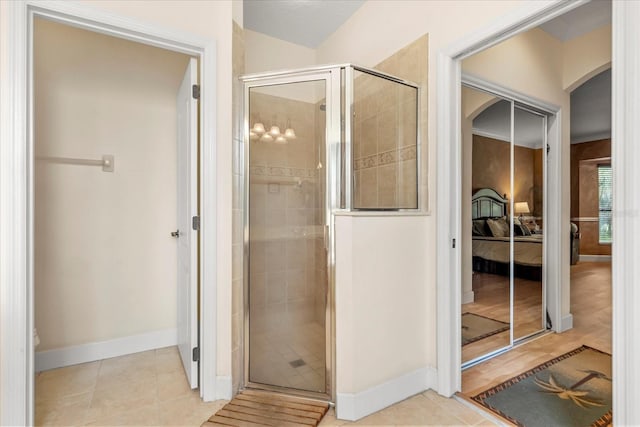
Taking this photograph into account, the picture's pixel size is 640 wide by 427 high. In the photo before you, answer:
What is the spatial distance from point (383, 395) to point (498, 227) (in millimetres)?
1820

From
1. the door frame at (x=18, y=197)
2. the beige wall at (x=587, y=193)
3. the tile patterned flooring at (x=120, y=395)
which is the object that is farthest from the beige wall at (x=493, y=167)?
the beige wall at (x=587, y=193)

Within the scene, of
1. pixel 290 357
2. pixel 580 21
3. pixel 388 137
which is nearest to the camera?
pixel 290 357

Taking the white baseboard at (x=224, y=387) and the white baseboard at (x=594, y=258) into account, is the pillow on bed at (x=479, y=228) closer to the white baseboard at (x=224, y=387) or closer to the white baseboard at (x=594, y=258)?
the white baseboard at (x=224, y=387)

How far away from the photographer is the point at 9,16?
1.45 metres

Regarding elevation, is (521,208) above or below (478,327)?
above

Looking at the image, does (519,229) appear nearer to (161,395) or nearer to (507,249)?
(507,249)

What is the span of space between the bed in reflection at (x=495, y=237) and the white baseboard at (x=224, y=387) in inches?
86.3

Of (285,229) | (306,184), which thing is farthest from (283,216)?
(306,184)

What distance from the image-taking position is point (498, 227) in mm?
2758

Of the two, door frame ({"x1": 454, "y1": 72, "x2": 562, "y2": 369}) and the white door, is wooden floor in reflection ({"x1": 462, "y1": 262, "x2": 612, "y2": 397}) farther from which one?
the white door

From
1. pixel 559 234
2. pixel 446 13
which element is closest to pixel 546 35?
pixel 446 13

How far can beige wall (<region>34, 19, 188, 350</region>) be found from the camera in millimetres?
2242

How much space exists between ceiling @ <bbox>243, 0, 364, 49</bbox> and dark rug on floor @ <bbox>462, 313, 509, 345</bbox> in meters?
3.00

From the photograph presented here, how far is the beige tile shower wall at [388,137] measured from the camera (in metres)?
1.97
